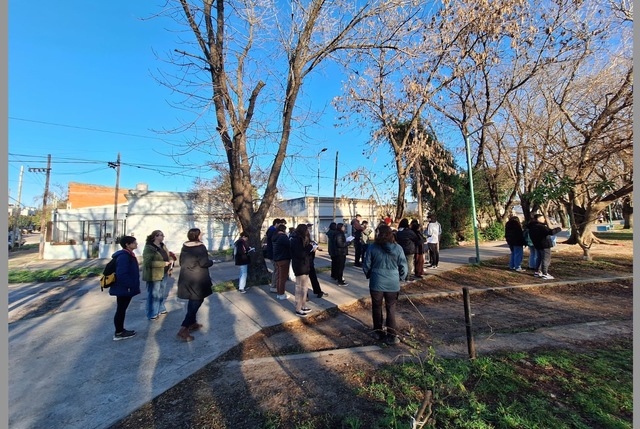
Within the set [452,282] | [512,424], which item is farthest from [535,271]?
[512,424]

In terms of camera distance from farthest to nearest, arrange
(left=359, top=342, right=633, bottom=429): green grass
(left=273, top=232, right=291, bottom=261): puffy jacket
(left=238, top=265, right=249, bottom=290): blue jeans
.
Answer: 1. (left=238, top=265, right=249, bottom=290): blue jeans
2. (left=273, top=232, right=291, bottom=261): puffy jacket
3. (left=359, top=342, right=633, bottom=429): green grass

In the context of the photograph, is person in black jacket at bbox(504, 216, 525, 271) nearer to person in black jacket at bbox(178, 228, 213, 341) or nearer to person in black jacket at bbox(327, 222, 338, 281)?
person in black jacket at bbox(327, 222, 338, 281)

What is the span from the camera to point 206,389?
3348 mm

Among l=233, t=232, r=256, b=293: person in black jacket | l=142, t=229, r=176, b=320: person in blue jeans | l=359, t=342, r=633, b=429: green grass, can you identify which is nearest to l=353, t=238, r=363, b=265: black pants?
l=233, t=232, r=256, b=293: person in black jacket

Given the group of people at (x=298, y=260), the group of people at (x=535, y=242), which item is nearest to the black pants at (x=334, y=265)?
the group of people at (x=298, y=260)

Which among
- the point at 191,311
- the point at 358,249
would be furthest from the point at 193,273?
the point at 358,249

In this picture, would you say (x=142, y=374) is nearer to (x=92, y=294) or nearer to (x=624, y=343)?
(x=624, y=343)

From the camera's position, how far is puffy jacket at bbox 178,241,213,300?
475 cm

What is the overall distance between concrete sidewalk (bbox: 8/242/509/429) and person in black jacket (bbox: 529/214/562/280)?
4951mm

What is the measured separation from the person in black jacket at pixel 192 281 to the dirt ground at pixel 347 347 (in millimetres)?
937

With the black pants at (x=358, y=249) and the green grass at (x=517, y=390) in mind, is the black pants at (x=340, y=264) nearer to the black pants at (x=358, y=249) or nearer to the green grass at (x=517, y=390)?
the black pants at (x=358, y=249)

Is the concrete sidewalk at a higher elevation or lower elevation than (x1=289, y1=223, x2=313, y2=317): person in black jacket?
lower

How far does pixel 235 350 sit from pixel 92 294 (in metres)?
8.03

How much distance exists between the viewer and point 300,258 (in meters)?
5.91
